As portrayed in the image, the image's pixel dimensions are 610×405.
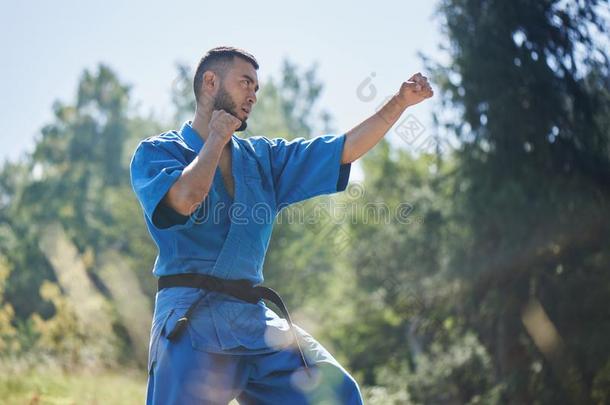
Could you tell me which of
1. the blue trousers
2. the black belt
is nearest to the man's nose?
the black belt

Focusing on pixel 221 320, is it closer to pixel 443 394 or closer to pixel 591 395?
pixel 591 395

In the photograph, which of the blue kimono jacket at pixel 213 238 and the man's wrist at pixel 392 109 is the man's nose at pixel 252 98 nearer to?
the blue kimono jacket at pixel 213 238

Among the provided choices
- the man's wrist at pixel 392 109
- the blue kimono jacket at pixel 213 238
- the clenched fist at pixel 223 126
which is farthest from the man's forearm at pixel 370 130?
the clenched fist at pixel 223 126

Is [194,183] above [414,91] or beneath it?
beneath

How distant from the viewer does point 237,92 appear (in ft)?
10.7

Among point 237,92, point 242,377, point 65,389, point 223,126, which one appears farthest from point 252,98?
point 65,389

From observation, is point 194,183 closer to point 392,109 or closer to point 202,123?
point 202,123

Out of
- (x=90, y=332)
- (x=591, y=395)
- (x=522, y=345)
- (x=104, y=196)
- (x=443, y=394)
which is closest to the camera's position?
(x=591, y=395)

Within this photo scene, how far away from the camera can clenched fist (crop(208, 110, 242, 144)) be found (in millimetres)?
2826

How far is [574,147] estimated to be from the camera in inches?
478

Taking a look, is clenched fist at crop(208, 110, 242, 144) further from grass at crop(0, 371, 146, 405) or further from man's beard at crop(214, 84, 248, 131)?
grass at crop(0, 371, 146, 405)

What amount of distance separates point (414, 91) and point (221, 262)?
3.98 ft

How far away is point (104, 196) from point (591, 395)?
31.5 metres

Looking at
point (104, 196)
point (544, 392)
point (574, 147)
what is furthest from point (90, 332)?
point (104, 196)
